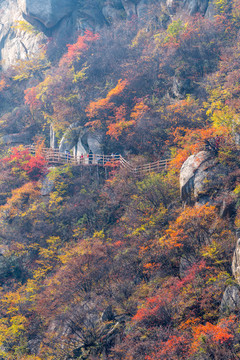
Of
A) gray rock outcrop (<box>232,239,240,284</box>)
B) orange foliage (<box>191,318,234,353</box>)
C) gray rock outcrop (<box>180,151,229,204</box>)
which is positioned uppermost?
gray rock outcrop (<box>180,151,229,204</box>)

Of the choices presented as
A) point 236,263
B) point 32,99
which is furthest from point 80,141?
point 236,263

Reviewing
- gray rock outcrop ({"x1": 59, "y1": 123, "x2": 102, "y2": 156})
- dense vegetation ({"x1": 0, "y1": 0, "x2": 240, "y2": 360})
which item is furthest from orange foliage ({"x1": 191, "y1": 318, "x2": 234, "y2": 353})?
gray rock outcrop ({"x1": 59, "y1": 123, "x2": 102, "y2": 156})

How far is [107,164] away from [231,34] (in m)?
17.1

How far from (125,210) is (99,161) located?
6.79 metres

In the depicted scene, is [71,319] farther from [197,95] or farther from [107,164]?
[197,95]

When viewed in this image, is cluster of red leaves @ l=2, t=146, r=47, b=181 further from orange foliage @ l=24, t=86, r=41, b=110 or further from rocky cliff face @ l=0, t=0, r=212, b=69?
rocky cliff face @ l=0, t=0, r=212, b=69

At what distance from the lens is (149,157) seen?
1048 inches

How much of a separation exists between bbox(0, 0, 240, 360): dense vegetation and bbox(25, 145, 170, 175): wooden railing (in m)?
0.84

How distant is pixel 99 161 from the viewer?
91.5 feet

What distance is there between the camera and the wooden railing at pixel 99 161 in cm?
2502

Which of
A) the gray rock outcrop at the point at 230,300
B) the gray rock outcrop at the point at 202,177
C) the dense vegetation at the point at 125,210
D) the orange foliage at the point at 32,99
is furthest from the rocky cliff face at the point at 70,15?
the gray rock outcrop at the point at 230,300

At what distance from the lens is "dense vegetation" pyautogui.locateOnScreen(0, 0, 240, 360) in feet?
45.5

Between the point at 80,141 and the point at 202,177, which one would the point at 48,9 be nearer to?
the point at 80,141

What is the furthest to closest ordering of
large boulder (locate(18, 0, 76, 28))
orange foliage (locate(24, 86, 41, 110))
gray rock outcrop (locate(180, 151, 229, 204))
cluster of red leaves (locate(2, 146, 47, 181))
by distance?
large boulder (locate(18, 0, 76, 28)) → orange foliage (locate(24, 86, 41, 110)) → cluster of red leaves (locate(2, 146, 47, 181)) → gray rock outcrop (locate(180, 151, 229, 204))
